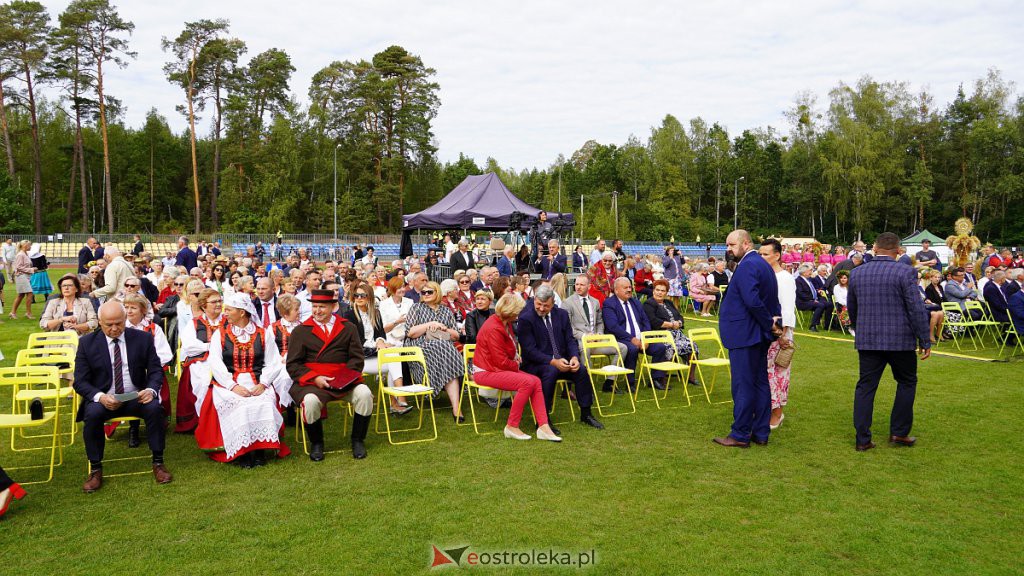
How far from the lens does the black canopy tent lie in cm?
1598

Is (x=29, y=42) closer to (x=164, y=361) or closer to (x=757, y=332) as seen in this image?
(x=164, y=361)

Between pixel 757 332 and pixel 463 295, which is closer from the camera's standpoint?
pixel 757 332

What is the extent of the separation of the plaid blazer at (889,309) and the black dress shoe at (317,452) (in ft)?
13.5

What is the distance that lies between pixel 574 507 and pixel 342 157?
4628 cm

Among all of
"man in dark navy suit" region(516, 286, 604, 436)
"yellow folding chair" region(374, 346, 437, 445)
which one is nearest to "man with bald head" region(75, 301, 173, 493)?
"yellow folding chair" region(374, 346, 437, 445)

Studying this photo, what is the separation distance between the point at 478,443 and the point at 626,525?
78.5 inches

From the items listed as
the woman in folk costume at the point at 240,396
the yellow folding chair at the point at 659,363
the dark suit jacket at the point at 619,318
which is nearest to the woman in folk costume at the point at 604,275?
the dark suit jacket at the point at 619,318

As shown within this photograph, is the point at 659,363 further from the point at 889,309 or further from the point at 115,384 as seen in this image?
the point at 115,384

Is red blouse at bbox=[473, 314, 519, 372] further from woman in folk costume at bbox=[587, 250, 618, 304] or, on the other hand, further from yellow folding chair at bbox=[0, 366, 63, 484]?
woman in folk costume at bbox=[587, 250, 618, 304]

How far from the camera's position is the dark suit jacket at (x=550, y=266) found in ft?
41.7

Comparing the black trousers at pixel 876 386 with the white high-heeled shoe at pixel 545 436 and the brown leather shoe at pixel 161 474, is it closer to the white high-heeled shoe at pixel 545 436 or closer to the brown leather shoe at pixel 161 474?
the white high-heeled shoe at pixel 545 436

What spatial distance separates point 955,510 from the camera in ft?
13.6

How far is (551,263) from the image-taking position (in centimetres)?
1302

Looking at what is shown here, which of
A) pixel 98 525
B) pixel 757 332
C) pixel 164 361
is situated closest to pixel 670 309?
A: pixel 757 332
